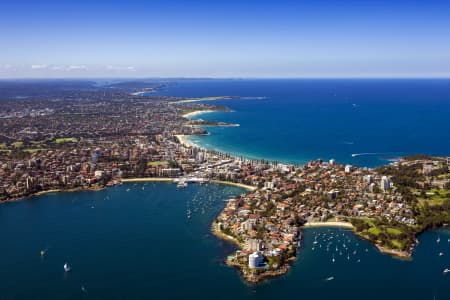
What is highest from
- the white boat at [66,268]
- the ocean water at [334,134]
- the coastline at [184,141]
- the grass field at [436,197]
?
the ocean water at [334,134]

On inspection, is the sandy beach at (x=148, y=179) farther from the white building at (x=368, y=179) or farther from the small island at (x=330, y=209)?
the white building at (x=368, y=179)

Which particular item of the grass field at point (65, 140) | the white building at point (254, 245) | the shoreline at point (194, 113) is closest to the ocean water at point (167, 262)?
the white building at point (254, 245)

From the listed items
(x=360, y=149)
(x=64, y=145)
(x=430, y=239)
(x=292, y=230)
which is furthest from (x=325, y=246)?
(x=64, y=145)

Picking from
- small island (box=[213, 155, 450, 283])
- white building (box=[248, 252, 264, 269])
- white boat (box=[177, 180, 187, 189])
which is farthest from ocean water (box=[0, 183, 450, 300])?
white boat (box=[177, 180, 187, 189])

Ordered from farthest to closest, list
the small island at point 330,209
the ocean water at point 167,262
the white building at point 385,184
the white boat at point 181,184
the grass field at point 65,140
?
the grass field at point 65,140
the white boat at point 181,184
the white building at point 385,184
the small island at point 330,209
the ocean water at point 167,262

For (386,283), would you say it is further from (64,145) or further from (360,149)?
(64,145)

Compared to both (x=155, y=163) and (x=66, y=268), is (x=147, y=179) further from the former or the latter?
(x=66, y=268)

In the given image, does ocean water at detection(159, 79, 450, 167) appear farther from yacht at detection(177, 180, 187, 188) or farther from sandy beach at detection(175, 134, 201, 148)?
yacht at detection(177, 180, 187, 188)
